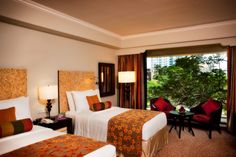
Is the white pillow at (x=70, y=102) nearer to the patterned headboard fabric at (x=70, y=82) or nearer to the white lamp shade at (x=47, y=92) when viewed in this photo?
the patterned headboard fabric at (x=70, y=82)

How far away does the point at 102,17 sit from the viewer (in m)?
3.74

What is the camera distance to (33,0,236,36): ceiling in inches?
119

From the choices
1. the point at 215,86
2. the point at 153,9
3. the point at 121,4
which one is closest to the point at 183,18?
the point at 153,9

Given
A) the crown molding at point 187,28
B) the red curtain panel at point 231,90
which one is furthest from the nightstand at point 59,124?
the red curtain panel at point 231,90

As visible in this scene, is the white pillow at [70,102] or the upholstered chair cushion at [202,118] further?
the upholstered chair cushion at [202,118]

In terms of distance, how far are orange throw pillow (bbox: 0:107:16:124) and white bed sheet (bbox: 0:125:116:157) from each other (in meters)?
0.26

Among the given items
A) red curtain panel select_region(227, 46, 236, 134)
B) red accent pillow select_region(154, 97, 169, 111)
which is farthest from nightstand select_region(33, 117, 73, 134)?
red curtain panel select_region(227, 46, 236, 134)

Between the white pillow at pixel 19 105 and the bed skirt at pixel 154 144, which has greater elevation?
the white pillow at pixel 19 105

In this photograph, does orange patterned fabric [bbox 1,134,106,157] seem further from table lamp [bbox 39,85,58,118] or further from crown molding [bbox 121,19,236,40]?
crown molding [bbox 121,19,236,40]

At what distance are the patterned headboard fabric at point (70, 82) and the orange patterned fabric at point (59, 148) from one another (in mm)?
1755

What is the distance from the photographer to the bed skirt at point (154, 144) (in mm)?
2768

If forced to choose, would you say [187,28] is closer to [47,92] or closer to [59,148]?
[47,92]

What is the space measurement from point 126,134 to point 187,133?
2.22m

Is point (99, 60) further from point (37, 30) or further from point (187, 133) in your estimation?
point (187, 133)
